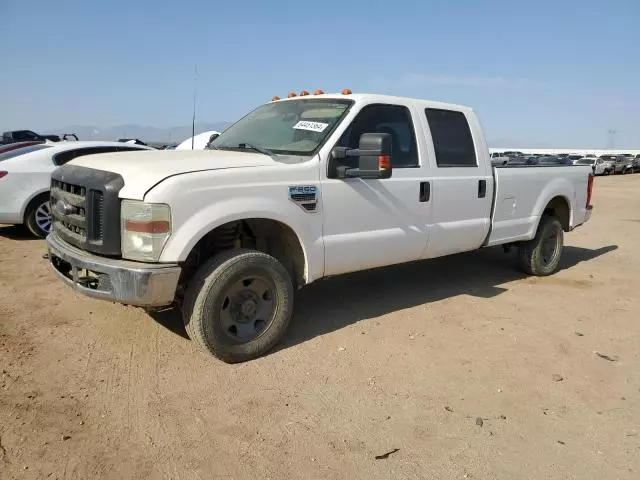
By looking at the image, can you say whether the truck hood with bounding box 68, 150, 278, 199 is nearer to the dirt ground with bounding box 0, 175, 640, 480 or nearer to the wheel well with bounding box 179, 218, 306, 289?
the wheel well with bounding box 179, 218, 306, 289

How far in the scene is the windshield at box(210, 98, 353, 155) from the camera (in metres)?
4.27

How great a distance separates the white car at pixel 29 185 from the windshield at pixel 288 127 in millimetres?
3969

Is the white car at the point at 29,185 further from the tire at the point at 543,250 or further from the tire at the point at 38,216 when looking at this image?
the tire at the point at 543,250

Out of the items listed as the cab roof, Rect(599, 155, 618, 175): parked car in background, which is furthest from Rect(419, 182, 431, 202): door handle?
Rect(599, 155, 618, 175): parked car in background

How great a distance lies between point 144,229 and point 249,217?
2.35 feet

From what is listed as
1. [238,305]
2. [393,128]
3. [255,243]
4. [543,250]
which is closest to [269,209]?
[255,243]

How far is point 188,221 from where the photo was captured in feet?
11.2

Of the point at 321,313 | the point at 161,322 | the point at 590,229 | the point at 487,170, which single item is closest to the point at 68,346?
the point at 161,322

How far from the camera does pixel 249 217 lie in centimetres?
367

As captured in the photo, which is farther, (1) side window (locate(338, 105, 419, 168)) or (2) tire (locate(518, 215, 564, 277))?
(2) tire (locate(518, 215, 564, 277))

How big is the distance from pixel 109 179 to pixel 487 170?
376 centimetres

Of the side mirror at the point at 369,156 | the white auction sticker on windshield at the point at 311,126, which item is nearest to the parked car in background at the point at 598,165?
the white auction sticker on windshield at the point at 311,126

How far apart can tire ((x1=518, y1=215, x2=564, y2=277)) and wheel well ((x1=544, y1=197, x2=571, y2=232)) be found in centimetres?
15

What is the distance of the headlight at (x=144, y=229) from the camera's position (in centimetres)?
329
